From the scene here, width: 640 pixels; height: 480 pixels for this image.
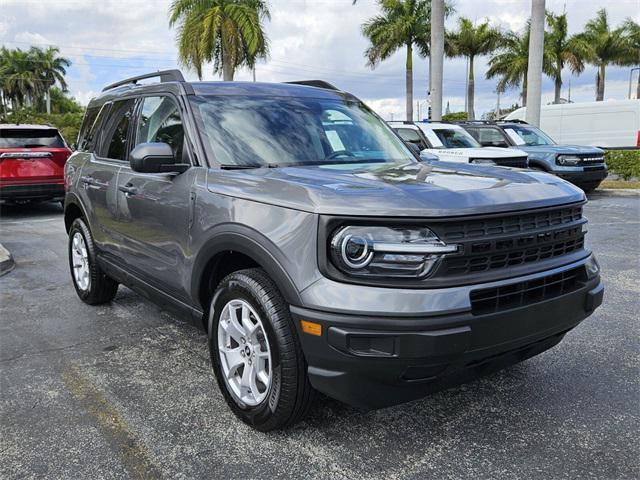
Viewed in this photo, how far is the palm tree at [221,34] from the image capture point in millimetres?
22906

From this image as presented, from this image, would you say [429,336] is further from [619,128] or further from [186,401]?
[619,128]

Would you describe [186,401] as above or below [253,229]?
below

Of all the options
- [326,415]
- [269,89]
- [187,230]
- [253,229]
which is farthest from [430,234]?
[269,89]

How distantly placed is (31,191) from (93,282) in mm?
7308

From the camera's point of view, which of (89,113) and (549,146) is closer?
(89,113)

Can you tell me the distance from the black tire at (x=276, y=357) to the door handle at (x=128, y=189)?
55.6 inches

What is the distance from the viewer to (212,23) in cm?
2275

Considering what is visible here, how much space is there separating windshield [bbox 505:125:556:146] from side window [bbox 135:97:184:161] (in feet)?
36.7

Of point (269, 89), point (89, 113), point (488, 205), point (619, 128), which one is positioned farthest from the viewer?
point (619, 128)

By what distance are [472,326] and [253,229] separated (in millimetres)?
1110

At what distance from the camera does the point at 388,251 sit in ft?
7.91

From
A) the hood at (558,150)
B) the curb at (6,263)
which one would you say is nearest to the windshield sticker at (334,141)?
the curb at (6,263)

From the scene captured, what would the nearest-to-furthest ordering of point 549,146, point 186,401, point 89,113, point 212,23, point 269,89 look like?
point 186,401
point 269,89
point 89,113
point 549,146
point 212,23

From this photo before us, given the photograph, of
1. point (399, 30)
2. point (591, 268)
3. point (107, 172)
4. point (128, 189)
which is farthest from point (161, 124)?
point (399, 30)
